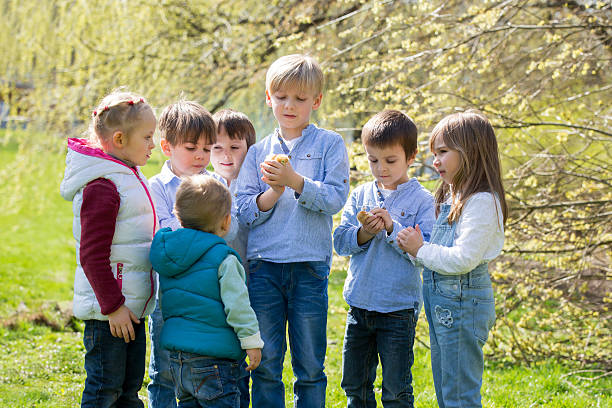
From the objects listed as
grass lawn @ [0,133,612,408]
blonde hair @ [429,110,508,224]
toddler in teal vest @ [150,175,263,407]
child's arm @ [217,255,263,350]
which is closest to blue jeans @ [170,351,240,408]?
toddler in teal vest @ [150,175,263,407]

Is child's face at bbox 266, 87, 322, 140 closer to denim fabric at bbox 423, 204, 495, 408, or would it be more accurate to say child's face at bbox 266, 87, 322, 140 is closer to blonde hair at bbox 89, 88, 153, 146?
blonde hair at bbox 89, 88, 153, 146

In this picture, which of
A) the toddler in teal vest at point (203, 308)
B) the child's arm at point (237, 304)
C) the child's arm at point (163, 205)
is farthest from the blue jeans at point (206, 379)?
the child's arm at point (163, 205)

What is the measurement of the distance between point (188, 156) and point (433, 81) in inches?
91.3

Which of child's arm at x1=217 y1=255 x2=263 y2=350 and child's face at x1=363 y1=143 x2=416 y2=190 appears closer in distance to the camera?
child's arm at x1=217 y1=255 x2=263 y2=350

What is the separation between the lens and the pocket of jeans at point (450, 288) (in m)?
2.43

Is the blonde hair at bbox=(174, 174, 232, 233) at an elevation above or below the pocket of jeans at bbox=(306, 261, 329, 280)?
above

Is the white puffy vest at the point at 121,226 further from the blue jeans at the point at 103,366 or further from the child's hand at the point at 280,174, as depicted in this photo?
the child's hand at the point at 280,174

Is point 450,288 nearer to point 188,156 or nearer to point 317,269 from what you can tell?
point 317,269

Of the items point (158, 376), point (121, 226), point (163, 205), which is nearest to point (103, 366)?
point (158, 376)

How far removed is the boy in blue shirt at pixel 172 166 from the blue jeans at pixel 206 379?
1.30ft

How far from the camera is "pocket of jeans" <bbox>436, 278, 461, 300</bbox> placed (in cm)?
243

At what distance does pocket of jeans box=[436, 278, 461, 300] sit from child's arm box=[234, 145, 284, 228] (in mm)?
728

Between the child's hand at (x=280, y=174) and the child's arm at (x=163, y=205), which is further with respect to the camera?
the child's arm at (x=163, y=205)

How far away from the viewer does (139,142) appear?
245cm
